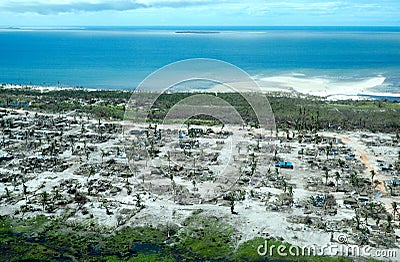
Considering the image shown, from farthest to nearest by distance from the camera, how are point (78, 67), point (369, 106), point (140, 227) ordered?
point (78, 67) → point (369, 106) → point (140, 227)

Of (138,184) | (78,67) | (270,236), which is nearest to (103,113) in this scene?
(138,184)

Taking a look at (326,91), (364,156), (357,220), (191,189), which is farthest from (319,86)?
(357,220)

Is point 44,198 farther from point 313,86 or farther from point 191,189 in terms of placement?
point 313,86

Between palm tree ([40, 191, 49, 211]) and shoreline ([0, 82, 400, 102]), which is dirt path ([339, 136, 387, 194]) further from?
palm tree ([40, 191, 49, 211])

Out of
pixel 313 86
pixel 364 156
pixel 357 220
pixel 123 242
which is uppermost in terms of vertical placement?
pixel 313 86

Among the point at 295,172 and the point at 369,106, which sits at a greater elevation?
the point at 369,106

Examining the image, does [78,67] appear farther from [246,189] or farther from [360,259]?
[360,259]
